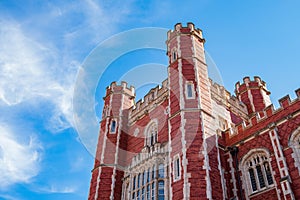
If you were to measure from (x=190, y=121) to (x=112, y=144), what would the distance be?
322 inches

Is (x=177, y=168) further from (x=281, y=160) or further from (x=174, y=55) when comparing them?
(x=174, y=55)

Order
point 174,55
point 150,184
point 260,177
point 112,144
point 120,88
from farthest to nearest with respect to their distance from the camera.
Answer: point 120,88 < point 112,144 < point 174,55 < point 150,184 < point 260,177

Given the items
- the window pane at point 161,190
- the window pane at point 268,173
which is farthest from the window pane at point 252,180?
the window pane at point 161,190

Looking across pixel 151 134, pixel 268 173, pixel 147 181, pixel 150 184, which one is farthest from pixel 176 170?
pixel 151 134

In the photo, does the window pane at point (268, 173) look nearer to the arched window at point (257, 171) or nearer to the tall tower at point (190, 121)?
the arched window at point (257, 171)

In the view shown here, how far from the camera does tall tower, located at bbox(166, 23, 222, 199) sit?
1497 centimetres

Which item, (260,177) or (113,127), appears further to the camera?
(113,127)

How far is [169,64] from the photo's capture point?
21516 mm

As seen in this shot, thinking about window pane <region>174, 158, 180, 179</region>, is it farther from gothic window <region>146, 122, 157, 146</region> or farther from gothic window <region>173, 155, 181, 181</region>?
gothic window <region>146, 122, 157, 146</region>

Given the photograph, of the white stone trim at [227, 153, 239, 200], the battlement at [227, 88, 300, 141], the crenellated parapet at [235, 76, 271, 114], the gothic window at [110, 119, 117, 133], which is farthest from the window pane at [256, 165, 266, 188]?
the gothic window at [110, 119, 117, 133]

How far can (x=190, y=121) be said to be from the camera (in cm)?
1720

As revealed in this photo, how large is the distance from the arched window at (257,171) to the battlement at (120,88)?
13630 millimetres

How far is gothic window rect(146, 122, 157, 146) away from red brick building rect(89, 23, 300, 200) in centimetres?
8

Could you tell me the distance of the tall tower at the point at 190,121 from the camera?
14969 mm
